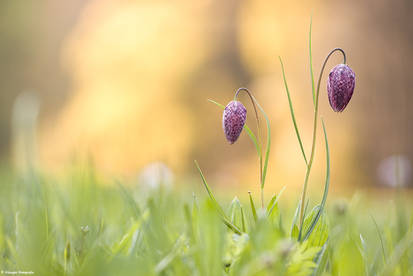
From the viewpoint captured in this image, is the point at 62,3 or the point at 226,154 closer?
the point at 226,154

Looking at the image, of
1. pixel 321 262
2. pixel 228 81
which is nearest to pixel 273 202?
pixel 321 262

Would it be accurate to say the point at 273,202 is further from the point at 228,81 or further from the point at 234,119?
the point at 228,81

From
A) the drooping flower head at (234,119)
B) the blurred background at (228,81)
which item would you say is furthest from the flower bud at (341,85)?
the blurred background at (228,81)

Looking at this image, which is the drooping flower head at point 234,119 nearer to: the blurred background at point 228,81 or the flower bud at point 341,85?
the flower bud at point 341,85

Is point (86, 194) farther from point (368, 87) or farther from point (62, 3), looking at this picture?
point (62, 3)

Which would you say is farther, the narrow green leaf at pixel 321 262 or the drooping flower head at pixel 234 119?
the drooping flower head at pixel 234 119

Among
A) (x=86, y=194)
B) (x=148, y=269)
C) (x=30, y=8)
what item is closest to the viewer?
(x=148, y=269)

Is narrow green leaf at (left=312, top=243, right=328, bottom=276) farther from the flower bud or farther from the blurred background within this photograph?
the blurred background

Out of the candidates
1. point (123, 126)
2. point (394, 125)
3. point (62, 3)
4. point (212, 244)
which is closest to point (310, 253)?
point (212, 244)
